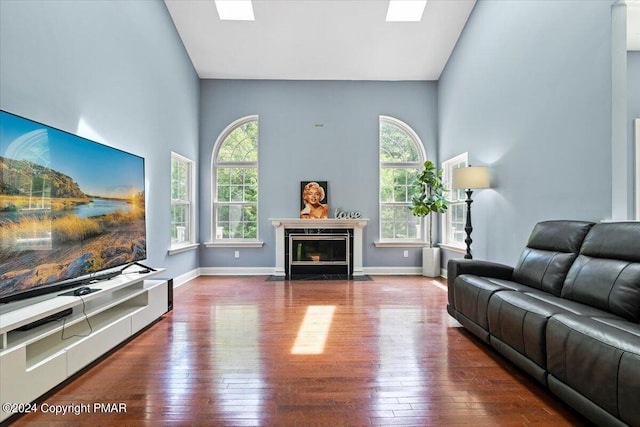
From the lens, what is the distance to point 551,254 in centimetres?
275

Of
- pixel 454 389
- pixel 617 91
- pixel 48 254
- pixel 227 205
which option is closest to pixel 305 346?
pixel 454 389

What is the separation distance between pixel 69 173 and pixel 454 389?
9.64 feet

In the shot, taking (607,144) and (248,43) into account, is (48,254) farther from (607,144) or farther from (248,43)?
(248,43)

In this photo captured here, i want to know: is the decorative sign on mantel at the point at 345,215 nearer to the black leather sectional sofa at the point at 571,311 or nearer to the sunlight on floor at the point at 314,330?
the sunlight on floor at the point at 314,330

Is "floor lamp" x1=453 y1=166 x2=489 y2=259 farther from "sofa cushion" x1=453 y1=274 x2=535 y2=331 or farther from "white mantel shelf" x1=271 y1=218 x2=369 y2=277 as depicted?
"white mantel shelf" x1=271 y1=218 x2=369 y2=277

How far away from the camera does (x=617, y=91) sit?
2.53m

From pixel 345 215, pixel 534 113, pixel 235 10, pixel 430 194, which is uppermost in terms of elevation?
pixel 235 10

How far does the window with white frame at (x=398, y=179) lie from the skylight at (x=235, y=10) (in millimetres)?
2783

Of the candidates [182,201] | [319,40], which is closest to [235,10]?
[319,40]

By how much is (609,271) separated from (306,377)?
1997 millimetres

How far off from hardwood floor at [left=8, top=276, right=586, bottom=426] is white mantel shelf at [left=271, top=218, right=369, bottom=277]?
7.66 feet

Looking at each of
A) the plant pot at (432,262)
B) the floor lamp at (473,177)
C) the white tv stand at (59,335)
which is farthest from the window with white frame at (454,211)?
the white tv stand at (59,335)

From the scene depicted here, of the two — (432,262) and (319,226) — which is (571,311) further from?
(319,226)

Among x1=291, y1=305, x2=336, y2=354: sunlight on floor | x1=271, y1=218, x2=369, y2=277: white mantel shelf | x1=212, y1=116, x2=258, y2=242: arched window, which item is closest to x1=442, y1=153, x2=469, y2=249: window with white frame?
x1=271, y1=218, x2=369, y2=277: white mantel shelf
